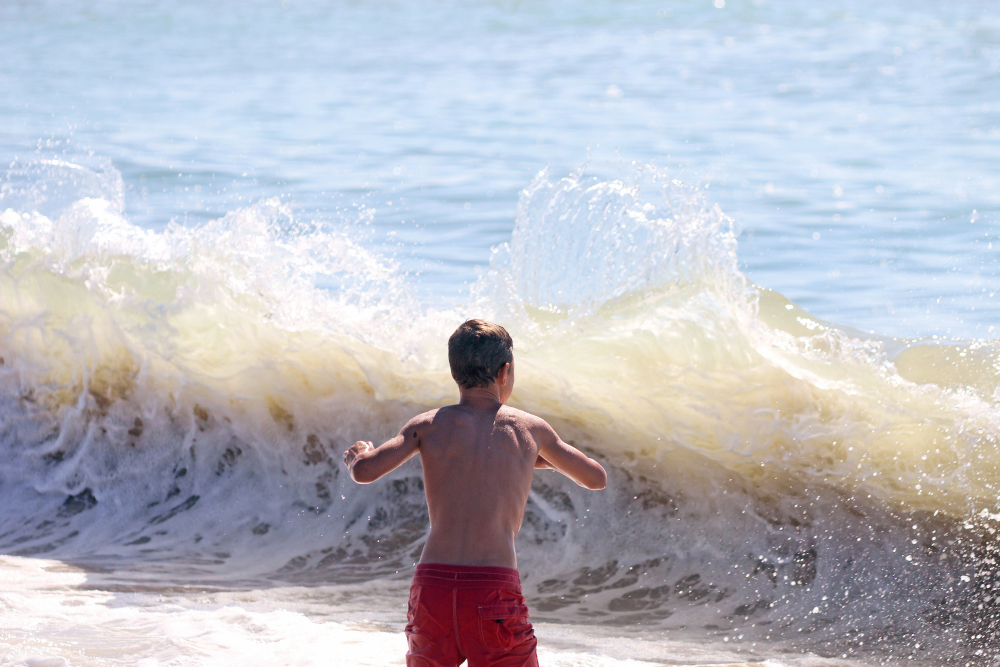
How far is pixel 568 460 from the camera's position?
2619 millimetres

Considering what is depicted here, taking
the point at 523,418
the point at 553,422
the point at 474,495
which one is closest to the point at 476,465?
the point at 474,495

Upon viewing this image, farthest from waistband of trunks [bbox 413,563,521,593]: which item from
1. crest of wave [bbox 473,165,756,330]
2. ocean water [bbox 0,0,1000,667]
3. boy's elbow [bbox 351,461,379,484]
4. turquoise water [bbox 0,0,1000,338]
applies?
turquoise water [bbox 0,0,1000,338]

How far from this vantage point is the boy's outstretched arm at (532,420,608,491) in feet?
8.52

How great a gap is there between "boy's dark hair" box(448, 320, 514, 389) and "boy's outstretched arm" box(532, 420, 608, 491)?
0.19 meters

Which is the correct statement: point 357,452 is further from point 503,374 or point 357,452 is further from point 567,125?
point 567,125

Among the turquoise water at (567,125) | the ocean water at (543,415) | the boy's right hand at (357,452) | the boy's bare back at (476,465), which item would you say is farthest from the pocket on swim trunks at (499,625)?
the turquoise water at (567,125)

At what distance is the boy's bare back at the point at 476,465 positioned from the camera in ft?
8.23

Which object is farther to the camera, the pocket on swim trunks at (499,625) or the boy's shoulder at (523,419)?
the boy's shoulder at (523,419)

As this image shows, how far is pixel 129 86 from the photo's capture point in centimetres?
1524

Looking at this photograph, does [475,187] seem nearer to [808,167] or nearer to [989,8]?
[808,167]

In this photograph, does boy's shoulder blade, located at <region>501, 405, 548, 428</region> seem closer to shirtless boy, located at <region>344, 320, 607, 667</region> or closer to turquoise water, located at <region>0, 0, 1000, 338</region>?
shirtless boy, located at <region>344, 320, 607, 667</region>

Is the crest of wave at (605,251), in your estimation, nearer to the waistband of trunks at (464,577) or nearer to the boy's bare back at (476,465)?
the boy's bare back at (476,465)

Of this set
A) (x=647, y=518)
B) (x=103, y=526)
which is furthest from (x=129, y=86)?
(x=647, y=518)

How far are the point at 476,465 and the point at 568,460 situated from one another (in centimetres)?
23
